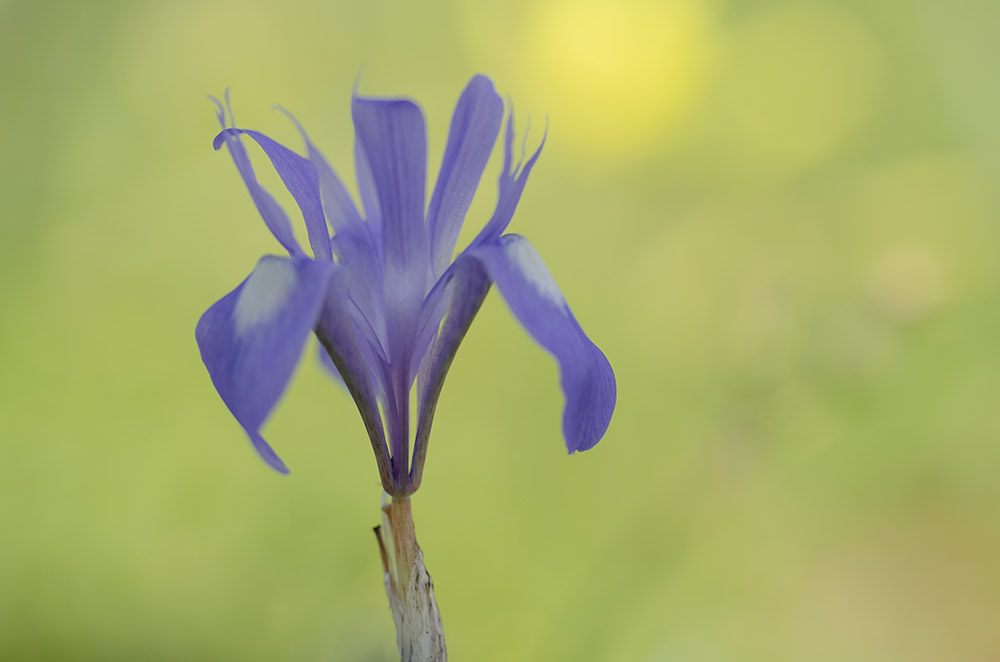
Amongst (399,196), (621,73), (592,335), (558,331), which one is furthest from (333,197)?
(621,73)

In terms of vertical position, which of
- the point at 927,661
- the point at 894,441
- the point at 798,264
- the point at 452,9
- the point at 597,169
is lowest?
the point at 927,661

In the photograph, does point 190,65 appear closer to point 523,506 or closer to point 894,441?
point 523,506

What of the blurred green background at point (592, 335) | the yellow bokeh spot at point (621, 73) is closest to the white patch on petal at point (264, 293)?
the blurred green background at point (592, 335)

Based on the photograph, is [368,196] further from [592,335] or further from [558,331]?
[592,335]

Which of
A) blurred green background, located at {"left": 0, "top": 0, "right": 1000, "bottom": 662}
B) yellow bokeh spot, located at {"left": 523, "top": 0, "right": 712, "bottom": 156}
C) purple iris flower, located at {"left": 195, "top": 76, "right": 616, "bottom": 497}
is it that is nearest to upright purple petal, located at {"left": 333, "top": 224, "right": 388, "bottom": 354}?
purple iris flower, located at {"left": 195, "top": 76, "right": 616, "bottom": 497}

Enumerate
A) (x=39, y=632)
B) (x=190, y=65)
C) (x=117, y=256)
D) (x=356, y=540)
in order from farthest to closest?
1. (x=190, y=65)
2. (x=117, y=256)
3. (x=356, y=540)
4. (x=39, y=632)

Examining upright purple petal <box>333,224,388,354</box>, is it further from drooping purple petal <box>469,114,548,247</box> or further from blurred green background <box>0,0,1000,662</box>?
blurred green background <box>0,0,1000,662</box>

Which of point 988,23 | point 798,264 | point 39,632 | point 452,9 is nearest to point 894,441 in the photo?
point 798,264
